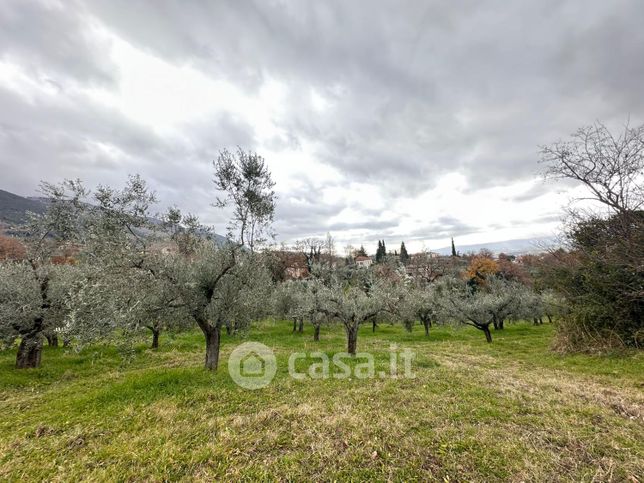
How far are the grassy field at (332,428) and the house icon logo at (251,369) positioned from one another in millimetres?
429

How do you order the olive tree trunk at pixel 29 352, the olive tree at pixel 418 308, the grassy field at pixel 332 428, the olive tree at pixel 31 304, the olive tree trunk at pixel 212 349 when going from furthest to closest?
the olive tree at pixel 418 308, the olive tree trunk at pixel 29 352, the olive tree at pixel 31 304, the olive tree trunk at pixel 212 349, the grassy field at pixel 332 428

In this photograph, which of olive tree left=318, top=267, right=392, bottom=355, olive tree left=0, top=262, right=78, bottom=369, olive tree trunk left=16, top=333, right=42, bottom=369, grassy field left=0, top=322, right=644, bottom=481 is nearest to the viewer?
grassy field left=0, top=322, right=644, bottom=481

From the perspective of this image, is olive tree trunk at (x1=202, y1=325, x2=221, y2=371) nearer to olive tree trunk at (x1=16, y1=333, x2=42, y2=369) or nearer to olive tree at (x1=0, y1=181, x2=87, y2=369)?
olive tree at (x1=0, y1=181, x2=87, y2=369)

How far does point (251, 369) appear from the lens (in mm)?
11117

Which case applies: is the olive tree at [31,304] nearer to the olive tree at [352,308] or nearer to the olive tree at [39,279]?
the olive tree at [39,279]

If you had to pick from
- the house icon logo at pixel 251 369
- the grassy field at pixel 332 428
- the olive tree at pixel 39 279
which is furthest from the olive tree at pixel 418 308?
the olive tree at pixel 39 279

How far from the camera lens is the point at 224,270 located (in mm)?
9758

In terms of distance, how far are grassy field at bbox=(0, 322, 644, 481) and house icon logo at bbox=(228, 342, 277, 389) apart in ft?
1.41

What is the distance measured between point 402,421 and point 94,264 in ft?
32.7

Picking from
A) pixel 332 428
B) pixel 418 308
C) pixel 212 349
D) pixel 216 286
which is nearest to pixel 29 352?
pixel 212 349

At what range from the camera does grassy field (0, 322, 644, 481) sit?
4.59m

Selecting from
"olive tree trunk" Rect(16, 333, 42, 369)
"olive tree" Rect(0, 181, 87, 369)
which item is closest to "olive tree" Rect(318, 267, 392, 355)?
"olive tree" Rect(0, 181, 87, 369)

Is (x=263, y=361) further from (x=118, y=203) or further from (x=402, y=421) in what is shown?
(x=118, y=203)

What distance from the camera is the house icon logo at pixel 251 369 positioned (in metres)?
9.52
